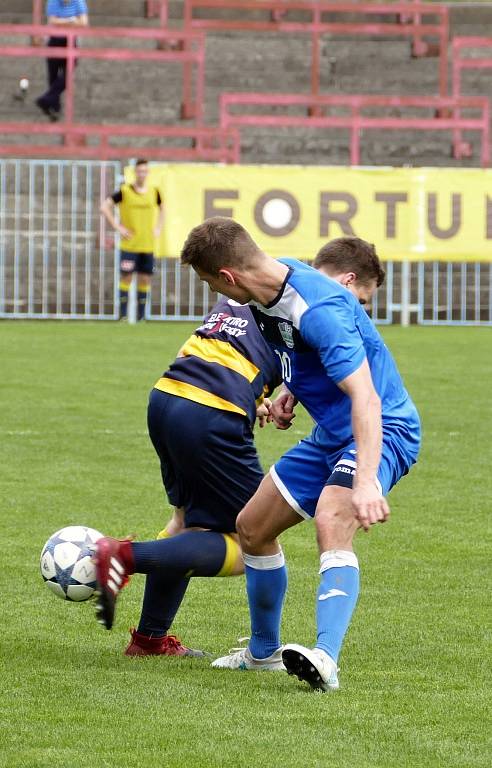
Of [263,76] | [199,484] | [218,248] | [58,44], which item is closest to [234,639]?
[199,484]

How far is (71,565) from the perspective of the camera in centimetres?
504

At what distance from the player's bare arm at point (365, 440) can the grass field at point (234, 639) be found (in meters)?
0.60

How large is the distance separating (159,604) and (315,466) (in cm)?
83

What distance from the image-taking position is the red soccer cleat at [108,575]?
4.82 meters

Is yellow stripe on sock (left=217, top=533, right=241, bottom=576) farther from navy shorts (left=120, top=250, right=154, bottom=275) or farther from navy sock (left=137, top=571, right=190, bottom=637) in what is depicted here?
navy shorts (left=120, top=250, right=154, bottom=275)

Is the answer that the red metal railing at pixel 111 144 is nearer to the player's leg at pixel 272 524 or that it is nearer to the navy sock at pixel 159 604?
the navy sock at pixel 159 604

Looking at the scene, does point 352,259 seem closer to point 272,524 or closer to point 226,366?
point 226,366

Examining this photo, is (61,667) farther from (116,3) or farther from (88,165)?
(116,3)

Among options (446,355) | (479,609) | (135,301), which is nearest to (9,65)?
(135,301)

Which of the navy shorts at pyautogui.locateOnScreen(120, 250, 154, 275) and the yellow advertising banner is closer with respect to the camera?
the navy shorts at pyautogui.locateOnScreen(120, 250, 154, 275)

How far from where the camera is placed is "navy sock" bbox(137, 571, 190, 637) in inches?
207

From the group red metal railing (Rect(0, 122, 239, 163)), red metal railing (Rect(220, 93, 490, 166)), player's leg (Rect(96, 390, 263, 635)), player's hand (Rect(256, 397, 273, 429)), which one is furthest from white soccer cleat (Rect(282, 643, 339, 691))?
red metal railing (Rect(220, 93, 490, 166))

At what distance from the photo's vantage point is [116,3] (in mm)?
26719

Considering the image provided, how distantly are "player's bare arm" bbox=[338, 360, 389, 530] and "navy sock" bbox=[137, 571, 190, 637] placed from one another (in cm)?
103
